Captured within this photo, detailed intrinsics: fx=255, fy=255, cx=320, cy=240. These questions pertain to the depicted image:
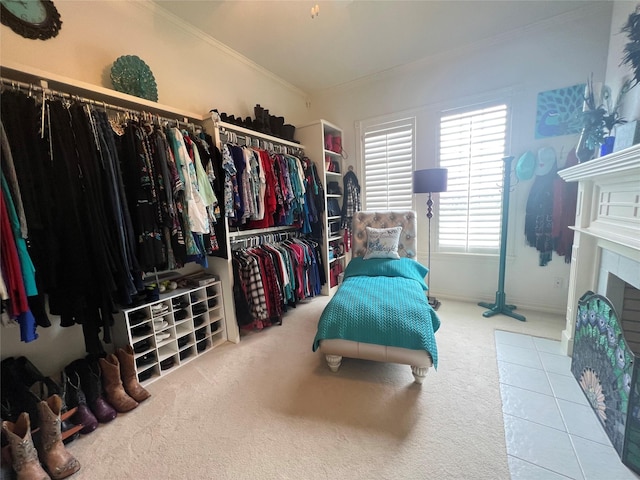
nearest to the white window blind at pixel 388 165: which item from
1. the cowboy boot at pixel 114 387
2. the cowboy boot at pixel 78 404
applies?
the cowboy boot at pixel 114 387

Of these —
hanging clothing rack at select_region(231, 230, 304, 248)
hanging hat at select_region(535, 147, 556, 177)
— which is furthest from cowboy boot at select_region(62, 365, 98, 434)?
hanging hat at select_region(535, 147, 556, 177)

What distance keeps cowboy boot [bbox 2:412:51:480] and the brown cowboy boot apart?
0.03 metres

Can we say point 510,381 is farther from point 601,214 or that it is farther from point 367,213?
point 367,213

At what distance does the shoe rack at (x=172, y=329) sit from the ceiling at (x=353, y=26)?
7.61 feet

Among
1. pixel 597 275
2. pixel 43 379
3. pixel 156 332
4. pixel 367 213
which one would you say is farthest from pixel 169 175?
pixel 597 275

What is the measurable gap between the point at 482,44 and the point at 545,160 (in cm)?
137

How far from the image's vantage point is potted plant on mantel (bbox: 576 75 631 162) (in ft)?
5.47

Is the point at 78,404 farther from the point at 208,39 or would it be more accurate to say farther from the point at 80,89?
the point at 208,39

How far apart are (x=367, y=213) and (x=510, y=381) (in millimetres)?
1921

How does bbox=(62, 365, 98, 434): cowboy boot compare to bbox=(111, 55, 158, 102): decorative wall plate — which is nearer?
bbox=(62, 365, 98, 434): cowboy boot

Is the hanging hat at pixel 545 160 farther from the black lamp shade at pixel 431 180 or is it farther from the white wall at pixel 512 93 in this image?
the black lamp shade at pixel 431 180

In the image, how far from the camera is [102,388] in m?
1.63

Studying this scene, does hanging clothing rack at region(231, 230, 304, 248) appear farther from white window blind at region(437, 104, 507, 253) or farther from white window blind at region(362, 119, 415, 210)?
white window blind at region(437, 104, 507, 253)

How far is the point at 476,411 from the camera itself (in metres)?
1.50
